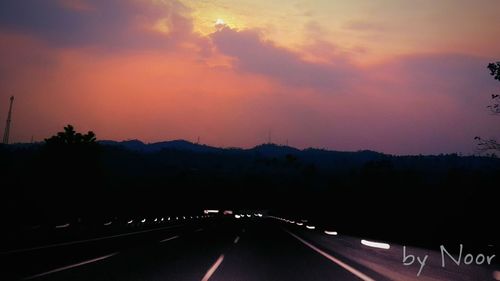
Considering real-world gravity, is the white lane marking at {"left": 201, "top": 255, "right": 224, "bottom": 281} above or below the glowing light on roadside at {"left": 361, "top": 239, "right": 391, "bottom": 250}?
below

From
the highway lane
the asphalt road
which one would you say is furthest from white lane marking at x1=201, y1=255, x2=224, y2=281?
the highway lane

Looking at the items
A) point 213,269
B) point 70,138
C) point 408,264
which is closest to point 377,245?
point 408,264

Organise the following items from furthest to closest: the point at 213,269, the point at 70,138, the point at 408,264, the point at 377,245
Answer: the point at 70,138 → the point at 377,245 → the point at 213,269 → the point at 408,264

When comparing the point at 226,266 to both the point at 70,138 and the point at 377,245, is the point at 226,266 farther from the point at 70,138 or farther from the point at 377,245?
the point at 70,138

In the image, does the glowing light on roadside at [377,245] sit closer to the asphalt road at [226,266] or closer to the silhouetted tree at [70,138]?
the asphalt road at [226,266]

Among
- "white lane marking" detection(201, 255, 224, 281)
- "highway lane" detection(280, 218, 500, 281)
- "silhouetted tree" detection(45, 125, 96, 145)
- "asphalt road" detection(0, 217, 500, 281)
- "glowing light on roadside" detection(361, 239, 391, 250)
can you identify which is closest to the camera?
"highway lane" detection(280, 218, 500, 281)

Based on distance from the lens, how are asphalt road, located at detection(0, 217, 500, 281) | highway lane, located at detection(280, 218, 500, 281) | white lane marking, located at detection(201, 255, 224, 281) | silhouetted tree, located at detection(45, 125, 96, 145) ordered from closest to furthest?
highway lane, located at detection(280, 218, 500, 281) < asphalt road, located at detection(0, 217, 500, 281) < white lane marking, located at detection(201, 255, 224, 281) < silhouetted tree, located at detection(45, 125, 96, 145)

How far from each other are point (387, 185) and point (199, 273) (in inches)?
3980

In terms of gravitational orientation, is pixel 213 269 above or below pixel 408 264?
below

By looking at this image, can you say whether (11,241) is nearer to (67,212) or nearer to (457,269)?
(457,269)

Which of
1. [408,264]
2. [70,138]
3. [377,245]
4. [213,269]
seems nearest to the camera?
[408,264]

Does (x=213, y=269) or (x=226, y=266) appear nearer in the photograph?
(x=213, y=269)

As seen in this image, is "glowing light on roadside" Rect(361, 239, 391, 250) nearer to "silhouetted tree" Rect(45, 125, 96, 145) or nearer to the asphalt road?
the asphalt road

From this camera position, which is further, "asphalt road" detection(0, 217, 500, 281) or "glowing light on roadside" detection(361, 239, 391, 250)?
"glowing light on roadside" detection(361, 239, 391, 250)
